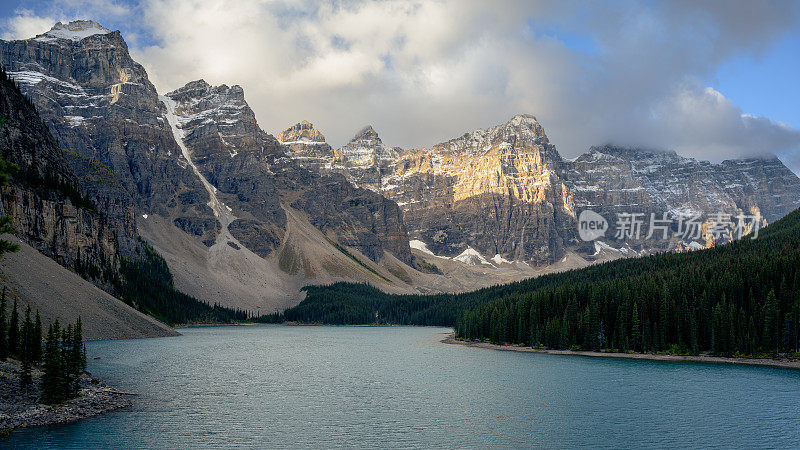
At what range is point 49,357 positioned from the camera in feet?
175

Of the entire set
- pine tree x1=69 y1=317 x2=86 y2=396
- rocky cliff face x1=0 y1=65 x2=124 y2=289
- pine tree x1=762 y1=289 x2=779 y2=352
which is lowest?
pine tree x1=69 y1=317 x2=86 y2=396

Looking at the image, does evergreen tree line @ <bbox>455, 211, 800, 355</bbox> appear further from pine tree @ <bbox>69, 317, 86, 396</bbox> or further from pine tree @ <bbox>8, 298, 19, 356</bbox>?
pine tree @ <bbox>8, 298, 19, 356</bbox>

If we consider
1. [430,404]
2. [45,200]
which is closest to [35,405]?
[430,404]

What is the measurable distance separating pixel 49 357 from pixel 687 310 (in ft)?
351

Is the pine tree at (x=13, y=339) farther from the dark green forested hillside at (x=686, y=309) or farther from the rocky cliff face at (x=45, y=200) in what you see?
the dark green forested hillside at (x=686, y=309)

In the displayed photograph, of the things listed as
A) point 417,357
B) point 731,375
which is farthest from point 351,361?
point 731,375

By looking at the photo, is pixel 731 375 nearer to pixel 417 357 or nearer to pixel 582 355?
pixel 582 355

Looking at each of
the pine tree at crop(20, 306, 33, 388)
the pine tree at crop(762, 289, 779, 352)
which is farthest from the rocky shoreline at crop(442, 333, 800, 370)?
the pine tree at crop(20, 306, 33, 388)

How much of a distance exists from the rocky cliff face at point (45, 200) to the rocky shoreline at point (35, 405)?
83.8 metres

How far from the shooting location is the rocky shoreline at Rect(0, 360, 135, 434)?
48.6 metres

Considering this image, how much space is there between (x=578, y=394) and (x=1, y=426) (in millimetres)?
59682

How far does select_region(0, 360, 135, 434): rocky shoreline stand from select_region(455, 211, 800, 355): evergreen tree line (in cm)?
9494

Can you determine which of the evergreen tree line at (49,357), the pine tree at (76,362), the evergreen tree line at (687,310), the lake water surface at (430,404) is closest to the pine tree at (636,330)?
the evergreen tree line at (687,310)

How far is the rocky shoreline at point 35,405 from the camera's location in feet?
159
